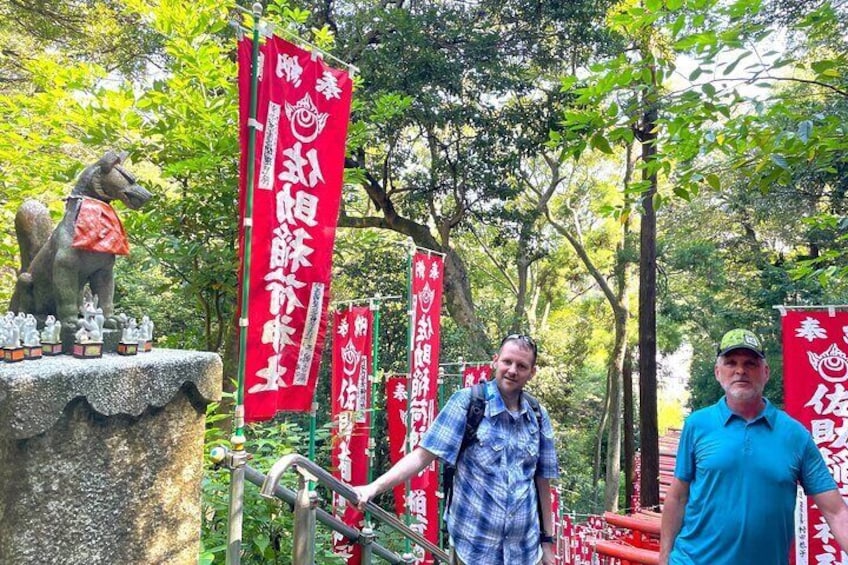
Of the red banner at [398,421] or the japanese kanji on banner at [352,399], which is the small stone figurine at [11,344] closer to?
the japanese kanji on banner at [352,399]

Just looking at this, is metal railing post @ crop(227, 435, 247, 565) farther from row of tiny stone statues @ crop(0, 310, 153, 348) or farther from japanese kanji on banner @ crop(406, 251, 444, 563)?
japanese kanji on banner @ crop(406, 251, 444, 563)

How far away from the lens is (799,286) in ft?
36.9

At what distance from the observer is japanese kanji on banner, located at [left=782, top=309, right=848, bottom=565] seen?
14.0ft

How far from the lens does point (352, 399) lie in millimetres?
5859

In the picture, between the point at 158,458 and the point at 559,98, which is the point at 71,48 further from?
the point at 158,458

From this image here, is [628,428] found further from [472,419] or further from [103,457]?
[103,457]

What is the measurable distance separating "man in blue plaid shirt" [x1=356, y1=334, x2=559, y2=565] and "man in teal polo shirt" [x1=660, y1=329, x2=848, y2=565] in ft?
1.95

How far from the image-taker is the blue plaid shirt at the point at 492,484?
2.27m

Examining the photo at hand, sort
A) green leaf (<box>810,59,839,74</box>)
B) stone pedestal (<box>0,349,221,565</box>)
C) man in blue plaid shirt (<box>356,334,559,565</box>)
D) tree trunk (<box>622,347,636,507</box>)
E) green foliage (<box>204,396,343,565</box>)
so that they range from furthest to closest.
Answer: tree trunk (<box>622,347,636,507</box>) → green foliage (<box>204,396,343,565</box>) → green leaf (<box>810,59,839,74</box>) → man in blue plaid shirt (<box>356,334,559,565</box>) → stone pedestal (<box>0,349,221,565</box>)

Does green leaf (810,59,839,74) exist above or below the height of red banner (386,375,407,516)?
above

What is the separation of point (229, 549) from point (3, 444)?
804 mm

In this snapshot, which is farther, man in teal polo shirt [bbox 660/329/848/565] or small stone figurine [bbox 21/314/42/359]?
man in teal polo shirt [bbox 660/329/848/565]

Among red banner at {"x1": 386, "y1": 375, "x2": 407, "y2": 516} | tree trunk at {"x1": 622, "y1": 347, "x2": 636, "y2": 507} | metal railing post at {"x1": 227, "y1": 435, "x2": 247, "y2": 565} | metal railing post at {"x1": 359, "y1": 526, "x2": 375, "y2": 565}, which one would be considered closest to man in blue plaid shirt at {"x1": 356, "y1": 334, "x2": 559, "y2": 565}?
metal railing post at {"x1": 359, "y1": 526, "x2": 375, "y2": 565}

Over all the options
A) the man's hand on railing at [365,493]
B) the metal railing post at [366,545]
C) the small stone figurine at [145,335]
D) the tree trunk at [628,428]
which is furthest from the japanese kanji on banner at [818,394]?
the tree trunk at [628,428]
